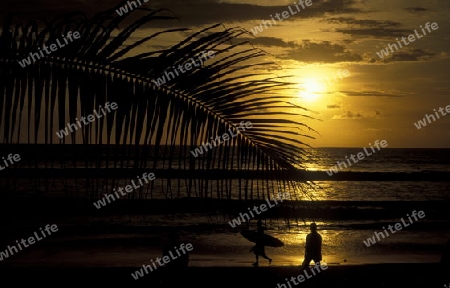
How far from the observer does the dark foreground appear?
306 cm

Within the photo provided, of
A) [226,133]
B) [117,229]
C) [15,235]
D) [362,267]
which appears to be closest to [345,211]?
[117,229]

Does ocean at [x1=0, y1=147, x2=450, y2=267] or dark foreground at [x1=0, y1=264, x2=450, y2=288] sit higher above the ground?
dark foreground at [x1=0, y1=264, x2=450, y2=288]

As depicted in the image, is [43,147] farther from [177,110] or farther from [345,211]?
[345,211]

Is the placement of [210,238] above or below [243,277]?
below

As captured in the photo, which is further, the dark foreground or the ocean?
the ocean

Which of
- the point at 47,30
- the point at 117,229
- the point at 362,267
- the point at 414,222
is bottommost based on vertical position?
the point at 414,222

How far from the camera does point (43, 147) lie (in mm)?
1158

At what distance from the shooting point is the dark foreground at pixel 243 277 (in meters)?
3.06

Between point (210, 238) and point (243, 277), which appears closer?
point (243, 277)

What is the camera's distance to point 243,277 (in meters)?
3.20

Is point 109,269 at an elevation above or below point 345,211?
above

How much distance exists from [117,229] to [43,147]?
22010mm

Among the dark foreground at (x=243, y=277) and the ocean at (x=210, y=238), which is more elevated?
the dark foreground at (x=243, y=277)

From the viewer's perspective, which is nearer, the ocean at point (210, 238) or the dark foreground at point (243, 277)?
the dark foreground at point (243, 277)
